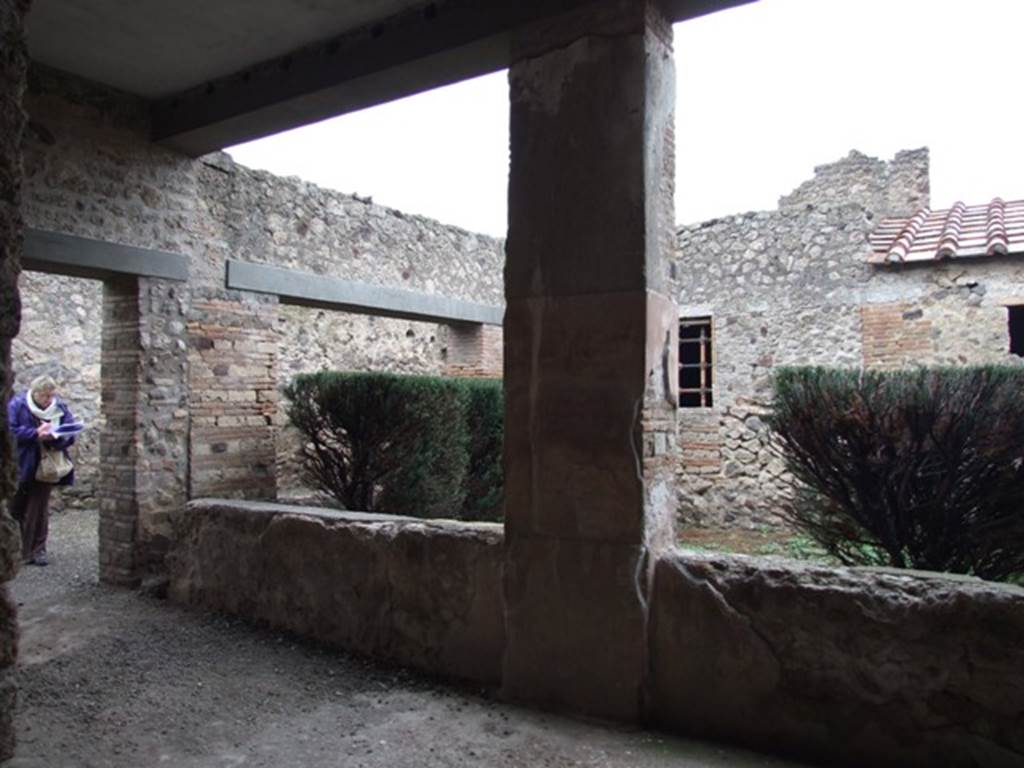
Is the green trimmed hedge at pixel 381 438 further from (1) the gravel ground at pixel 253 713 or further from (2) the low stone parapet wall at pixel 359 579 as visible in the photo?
(1) the gravel ground at pixel 253 713

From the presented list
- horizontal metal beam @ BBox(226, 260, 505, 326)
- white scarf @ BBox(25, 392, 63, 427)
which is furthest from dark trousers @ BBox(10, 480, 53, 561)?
horizontal metal beam @ BBox(226, 260, 505, 326)

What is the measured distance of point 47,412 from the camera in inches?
251

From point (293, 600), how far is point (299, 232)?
3435 millimetres

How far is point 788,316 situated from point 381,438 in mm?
5232

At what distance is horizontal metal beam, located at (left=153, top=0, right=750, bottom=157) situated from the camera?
359 cm

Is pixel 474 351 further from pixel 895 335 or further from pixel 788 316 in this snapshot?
pixel 895 335

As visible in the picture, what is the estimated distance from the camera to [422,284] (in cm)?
848

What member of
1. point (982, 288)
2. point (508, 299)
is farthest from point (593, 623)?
point (982, 288)

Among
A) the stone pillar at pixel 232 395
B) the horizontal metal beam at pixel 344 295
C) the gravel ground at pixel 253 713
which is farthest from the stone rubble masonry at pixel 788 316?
the gravel ground at pixel 253 713

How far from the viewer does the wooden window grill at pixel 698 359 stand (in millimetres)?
9445

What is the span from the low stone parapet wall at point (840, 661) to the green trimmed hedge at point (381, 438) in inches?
150

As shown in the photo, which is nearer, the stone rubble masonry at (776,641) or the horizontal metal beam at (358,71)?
the stone rubble masonry at (776,641)

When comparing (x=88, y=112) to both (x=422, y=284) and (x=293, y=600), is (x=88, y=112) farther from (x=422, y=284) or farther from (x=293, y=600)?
(x=422, y=284)

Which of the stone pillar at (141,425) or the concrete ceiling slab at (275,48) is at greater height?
the concrete ceiling slab at (275,48)
